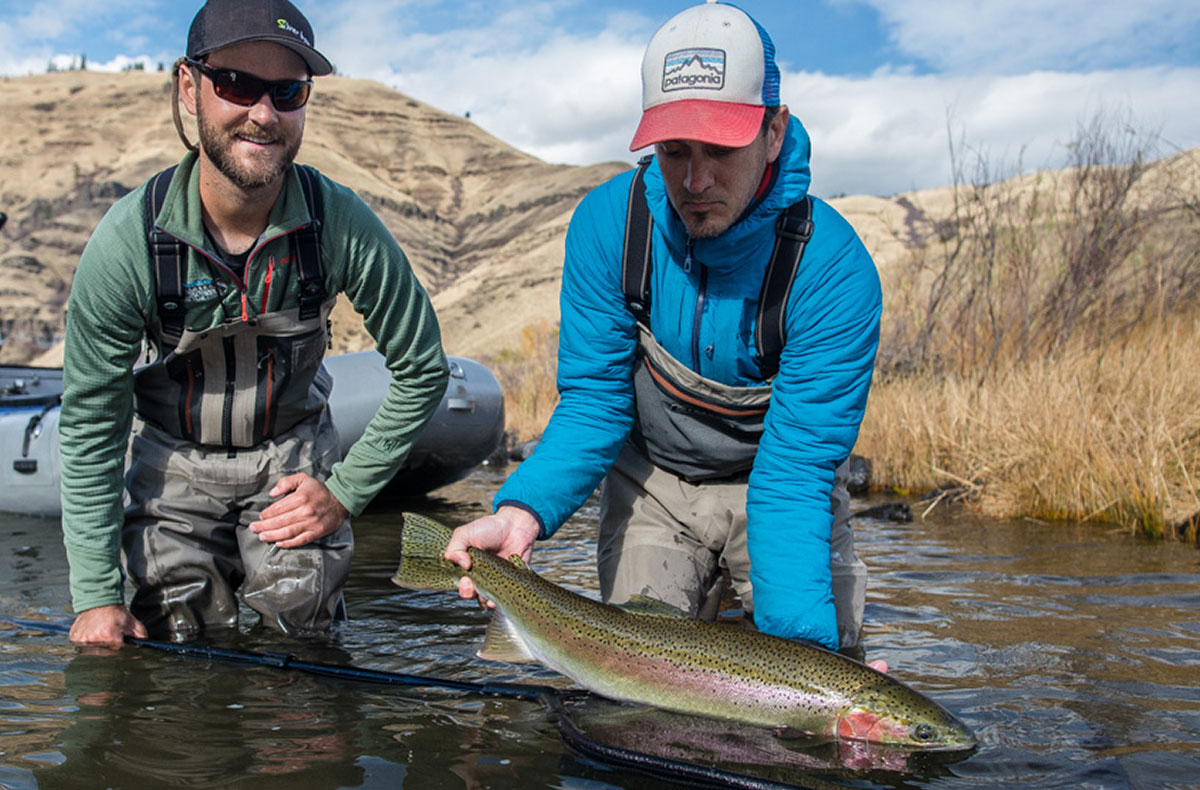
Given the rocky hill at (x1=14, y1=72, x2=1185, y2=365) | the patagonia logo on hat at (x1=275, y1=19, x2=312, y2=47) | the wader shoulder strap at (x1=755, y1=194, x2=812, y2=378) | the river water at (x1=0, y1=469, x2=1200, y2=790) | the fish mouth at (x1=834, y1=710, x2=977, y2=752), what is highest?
the rocky hill at (x1=14, y1=72, x2=1185, y2=365)

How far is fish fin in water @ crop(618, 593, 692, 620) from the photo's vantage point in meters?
3.40

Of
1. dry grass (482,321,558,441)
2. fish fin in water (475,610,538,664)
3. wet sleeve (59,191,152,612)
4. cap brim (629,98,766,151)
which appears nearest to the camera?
cap brim (629,98,766,151)

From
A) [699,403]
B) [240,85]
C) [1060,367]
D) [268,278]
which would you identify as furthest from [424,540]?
[1060,367]

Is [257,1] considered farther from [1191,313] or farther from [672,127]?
[1191,313]

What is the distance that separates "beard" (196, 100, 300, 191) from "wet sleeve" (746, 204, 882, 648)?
6.95ft

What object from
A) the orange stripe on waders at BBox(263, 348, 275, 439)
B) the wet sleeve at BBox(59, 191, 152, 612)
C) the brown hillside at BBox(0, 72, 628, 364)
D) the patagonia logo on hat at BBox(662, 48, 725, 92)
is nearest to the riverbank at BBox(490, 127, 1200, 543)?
the patagonia logo on hat at BBox(662, 48, 725, 92)

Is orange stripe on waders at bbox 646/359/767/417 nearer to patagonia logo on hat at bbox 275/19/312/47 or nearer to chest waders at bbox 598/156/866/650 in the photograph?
chest waders at bbox 598/156/866/650

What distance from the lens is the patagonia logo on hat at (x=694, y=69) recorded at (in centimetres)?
339

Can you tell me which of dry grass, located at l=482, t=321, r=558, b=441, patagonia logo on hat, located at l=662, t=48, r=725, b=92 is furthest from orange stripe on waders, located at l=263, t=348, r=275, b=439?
dry grass, located at l=482, t=321, r=558, b=441

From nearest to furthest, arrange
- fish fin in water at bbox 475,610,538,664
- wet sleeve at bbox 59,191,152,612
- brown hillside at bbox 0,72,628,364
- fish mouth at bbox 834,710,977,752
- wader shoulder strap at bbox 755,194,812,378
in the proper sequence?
fish mouth at bbox 834,710,977,752
fish fin in water at bbox 475,610,538,664
wader shoulder strap at bbox 755,194,812,378
wet sleeve at bbox 59,191,152,612
brown hillside at bbox 0,72,628,364

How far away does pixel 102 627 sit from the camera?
4211 millimetres

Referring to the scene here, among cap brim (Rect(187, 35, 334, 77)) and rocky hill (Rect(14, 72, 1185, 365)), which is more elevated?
rocky hill (Rect(14, 72, 1185, 365))

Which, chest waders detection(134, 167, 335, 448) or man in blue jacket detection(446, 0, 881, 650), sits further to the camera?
chest waders detection(134, 167, 335, 448)

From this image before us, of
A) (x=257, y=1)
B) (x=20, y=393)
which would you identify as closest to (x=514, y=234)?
(x=20, y=393)
